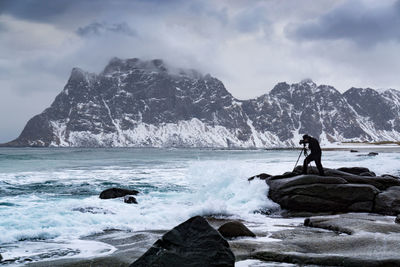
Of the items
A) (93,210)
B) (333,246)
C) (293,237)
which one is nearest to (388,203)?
(293,237)

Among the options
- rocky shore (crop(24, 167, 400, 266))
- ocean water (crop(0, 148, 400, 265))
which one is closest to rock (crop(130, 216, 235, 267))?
rocky shore (crop(24, 167, 400, 266))

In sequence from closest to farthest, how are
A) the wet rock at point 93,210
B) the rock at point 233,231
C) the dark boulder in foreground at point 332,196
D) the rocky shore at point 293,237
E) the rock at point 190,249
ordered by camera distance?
1. the rock at point 190,249
2. the rocky shore at point 293,237
3. the rock at point 233,231
4. the wet rock at point 93,210
5. the dark boulder in foreground at point 332,196

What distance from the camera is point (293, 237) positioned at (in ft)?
33.3

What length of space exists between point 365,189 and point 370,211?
3.63 ft

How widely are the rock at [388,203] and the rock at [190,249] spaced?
11580 mm

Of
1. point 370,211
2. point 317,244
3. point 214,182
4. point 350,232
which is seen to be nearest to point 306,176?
point 370,211

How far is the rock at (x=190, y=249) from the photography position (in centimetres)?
610

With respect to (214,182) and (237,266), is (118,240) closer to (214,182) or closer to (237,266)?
(237,266)

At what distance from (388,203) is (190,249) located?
1249 centimetres

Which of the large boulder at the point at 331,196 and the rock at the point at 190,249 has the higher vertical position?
the rock at the point at 190,249

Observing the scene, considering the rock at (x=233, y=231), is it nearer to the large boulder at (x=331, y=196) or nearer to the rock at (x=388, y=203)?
the large boulder at (x=331, y=196)

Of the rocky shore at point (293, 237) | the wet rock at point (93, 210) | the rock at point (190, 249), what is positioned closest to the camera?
the rock at point (190, 249)

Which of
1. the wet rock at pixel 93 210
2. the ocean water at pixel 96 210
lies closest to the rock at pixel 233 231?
the ocean water at pixel 96 210

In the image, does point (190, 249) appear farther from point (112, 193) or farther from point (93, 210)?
point (112, 193)
